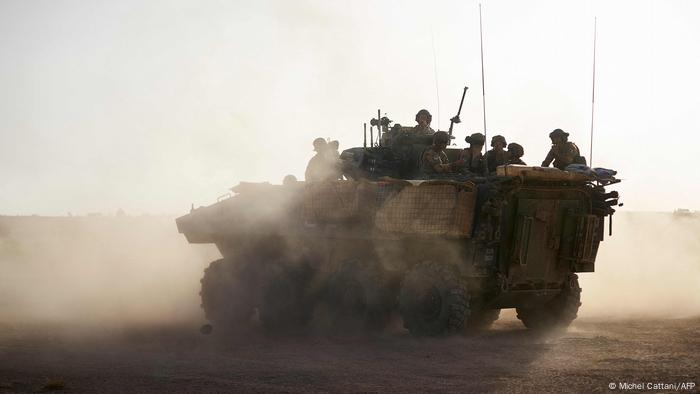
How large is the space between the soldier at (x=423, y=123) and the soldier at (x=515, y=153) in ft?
7.12

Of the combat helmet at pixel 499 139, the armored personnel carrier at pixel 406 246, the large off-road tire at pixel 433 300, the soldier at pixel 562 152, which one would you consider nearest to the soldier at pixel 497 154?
the combat helmet at pixel 499 139

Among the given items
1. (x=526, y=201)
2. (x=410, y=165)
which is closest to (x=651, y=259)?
(x=410, y=165)

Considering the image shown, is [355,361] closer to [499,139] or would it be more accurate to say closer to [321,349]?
[321,349]

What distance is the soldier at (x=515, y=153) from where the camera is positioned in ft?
63.5

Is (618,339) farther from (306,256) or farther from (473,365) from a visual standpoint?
(306,256)

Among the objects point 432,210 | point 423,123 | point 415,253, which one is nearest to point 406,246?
point 415,253

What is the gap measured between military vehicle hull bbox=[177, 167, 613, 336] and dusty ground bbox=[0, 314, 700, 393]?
0.60m

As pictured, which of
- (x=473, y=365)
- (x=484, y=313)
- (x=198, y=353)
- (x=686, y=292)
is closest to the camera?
(x=473, y=365)

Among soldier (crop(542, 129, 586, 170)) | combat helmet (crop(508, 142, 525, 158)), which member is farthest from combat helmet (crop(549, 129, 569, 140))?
combat helmet (crop(508, 142, 525, 158))

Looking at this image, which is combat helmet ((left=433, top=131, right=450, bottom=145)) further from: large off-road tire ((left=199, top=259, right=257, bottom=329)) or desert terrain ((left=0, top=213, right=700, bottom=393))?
large off-road tire ((left=199, top=259, right=257, bottom=329))

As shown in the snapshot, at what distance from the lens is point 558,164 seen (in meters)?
19.0

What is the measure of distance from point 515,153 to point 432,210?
2.61 metres

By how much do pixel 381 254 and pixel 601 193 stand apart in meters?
3.61

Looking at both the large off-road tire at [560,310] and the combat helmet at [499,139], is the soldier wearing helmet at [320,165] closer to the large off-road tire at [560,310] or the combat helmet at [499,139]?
the combat helmet at [499,139]
